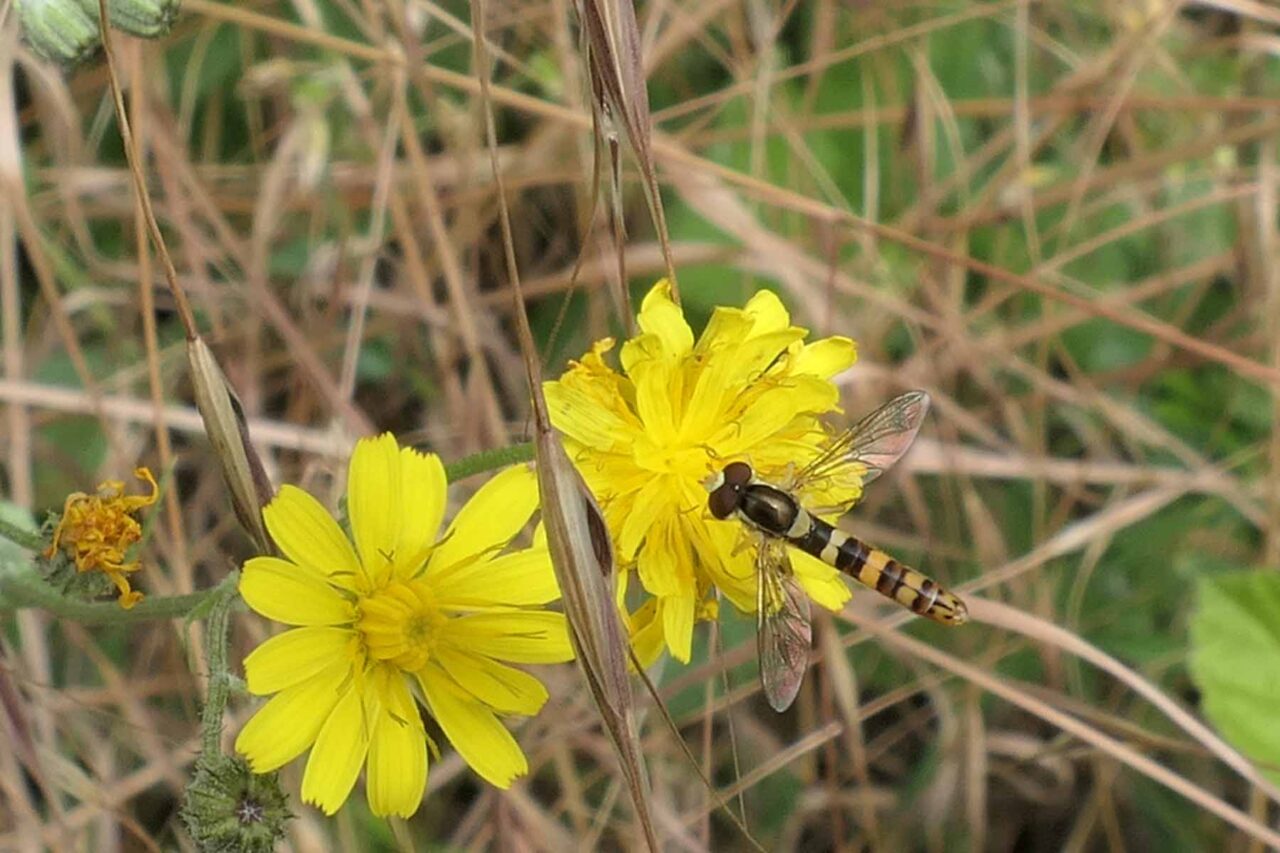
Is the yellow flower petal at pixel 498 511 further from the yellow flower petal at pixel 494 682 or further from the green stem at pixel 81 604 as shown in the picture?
the green stem at pixel 81 604

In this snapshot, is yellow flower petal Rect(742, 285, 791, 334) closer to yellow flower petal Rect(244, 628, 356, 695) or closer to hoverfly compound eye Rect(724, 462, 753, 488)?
hoverfly compound eye Rect(724, 462, 753, 488)

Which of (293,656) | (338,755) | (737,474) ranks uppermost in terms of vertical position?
(737,474)

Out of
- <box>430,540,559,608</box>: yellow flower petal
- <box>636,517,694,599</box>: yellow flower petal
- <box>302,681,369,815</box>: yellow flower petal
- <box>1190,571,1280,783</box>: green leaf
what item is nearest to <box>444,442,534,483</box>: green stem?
<box>430,540,559,608</box>: yellow flower petal

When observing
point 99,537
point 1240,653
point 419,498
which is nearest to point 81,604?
point 99,537

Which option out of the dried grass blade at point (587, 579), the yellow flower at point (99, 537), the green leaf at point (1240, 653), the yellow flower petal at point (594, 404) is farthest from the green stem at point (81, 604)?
the green leaf at point (1240, 653)

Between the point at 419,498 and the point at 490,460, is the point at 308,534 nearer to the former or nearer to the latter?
the point at 419,498

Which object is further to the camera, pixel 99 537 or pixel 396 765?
pixel 99 537

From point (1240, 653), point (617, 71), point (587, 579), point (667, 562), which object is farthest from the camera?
point (1240, 653)
